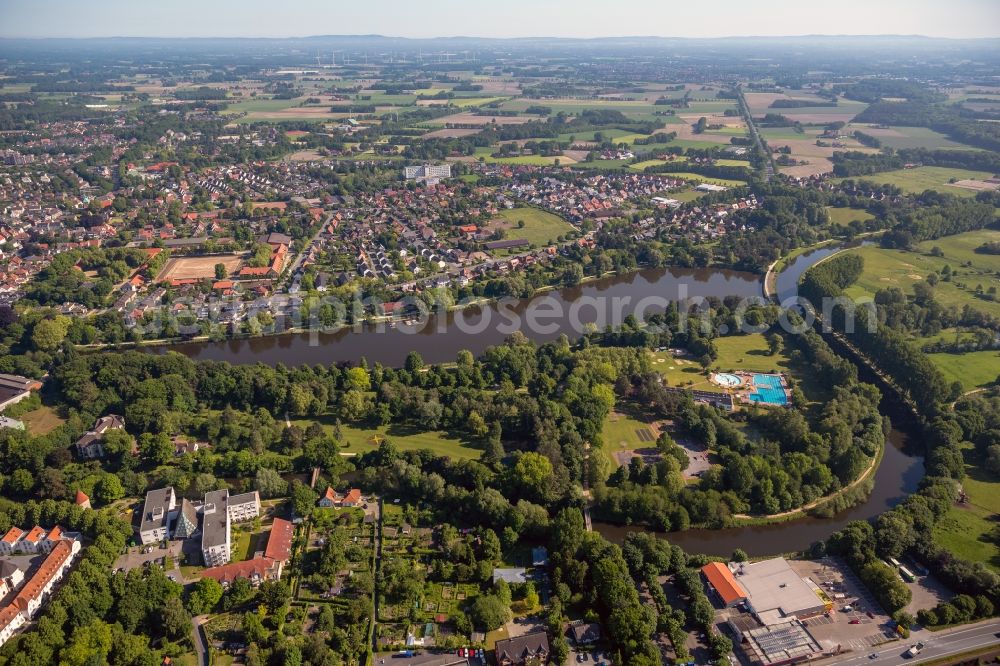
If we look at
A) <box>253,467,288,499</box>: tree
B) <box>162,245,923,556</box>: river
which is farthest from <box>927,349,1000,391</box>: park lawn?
<box>253,467,288,499</box>: tree

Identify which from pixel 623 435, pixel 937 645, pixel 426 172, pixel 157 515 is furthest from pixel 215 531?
pixel 426 172

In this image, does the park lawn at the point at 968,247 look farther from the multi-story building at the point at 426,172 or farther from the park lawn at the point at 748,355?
the multi-story building at the point at 426,172

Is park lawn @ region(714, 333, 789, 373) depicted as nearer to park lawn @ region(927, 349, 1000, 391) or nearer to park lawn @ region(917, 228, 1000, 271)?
park lawn @ region(927, 349, 1000, 391)

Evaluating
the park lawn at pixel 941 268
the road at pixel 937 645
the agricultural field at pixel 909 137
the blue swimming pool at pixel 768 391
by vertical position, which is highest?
the agricultural field at pixel 909 137

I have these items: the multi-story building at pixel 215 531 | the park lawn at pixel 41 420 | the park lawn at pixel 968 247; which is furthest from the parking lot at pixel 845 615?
the park lawn at pixel 968 247

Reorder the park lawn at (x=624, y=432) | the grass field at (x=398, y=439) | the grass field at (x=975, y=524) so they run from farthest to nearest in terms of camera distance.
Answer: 1. the park lawn at (x=624, y=432)
2. the grass field at (x=398, y=439)
3. the grass field at (x=975, y=524)

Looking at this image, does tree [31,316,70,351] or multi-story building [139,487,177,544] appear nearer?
multi-story building [139,487,177,544]

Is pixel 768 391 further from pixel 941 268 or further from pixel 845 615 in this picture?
pixel 941 268
